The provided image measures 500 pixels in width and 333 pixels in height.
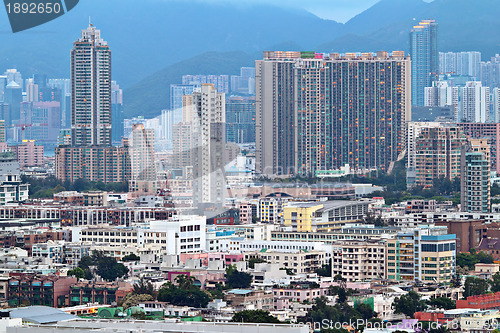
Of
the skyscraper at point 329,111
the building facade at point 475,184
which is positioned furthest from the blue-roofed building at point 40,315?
the skyscraper at point 329,111

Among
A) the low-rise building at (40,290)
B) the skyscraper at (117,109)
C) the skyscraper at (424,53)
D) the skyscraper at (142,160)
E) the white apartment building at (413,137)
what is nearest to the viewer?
the low-rise building at (40,290)

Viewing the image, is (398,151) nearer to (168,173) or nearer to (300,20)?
(168,173)

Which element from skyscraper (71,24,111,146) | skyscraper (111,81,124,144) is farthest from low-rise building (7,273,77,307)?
skyscraper (111,81,124,144)

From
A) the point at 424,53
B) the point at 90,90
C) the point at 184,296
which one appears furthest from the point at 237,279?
the point at 424,53

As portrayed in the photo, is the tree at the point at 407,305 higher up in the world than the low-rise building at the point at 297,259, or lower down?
lower down

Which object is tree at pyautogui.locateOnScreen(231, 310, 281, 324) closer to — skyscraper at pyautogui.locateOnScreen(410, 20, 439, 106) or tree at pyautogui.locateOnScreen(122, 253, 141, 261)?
tree at pyautogui.locateOnScreen(122, 253, 141, 261)

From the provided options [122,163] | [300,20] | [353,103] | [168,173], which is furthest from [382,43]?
[168,173]

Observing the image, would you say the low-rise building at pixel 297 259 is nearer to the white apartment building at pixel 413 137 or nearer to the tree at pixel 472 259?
the tree at pixel 472 259
